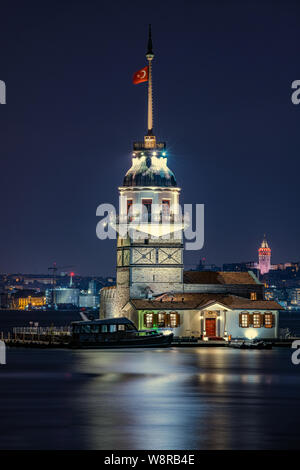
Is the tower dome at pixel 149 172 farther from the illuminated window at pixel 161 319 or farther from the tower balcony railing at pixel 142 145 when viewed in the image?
the illuminated window at pixel 161 319

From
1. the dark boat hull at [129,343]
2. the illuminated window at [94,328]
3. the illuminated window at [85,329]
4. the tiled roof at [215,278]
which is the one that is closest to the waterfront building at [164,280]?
the tiled roof at [215,278]

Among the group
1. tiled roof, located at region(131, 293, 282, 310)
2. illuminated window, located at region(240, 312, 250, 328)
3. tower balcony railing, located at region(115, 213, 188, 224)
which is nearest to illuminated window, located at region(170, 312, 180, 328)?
tiled roof, located at region(131, 293, 282, 310)

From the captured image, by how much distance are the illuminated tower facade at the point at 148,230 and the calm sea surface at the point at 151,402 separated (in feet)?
44.8

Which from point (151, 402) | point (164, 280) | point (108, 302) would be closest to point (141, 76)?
point (164, 280)

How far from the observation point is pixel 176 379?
63.5 m

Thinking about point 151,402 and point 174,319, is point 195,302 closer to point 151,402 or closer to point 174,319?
point 174,319

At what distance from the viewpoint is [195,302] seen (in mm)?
95188

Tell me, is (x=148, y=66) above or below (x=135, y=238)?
above

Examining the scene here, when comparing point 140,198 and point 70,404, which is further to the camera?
point 140,198

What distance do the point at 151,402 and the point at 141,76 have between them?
5549 cm

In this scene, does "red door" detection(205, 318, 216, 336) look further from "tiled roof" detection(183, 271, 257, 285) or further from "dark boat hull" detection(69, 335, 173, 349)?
"tiled roof" detection(183, 271, 257, 285)
